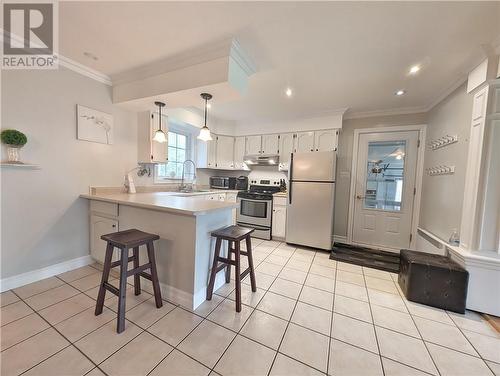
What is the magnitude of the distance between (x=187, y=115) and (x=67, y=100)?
5.29ft

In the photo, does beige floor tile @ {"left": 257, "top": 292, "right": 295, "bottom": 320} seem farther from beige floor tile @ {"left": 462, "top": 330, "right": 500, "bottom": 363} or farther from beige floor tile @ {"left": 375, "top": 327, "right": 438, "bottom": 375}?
beige floor tile @ {"left": 462, "top": 330, "right": 500, "bottom": 363}

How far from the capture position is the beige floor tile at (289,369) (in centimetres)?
120

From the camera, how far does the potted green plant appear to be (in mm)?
1755

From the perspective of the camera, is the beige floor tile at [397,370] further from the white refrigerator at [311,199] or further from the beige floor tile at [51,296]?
the beige floor tile at [51,296]

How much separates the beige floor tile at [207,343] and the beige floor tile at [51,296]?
135 cm

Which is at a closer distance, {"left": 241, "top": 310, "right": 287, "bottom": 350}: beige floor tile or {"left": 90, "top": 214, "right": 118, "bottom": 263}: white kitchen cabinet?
Answer: {"left": 241, "top": 310, "right": 287, "bottom": 350}: beige floor tile

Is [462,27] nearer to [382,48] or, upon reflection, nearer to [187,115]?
[382,48]

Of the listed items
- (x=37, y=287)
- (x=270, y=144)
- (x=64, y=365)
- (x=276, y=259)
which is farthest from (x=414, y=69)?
(x=37, y=287)

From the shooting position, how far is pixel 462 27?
155 cm

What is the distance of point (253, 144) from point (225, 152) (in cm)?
66

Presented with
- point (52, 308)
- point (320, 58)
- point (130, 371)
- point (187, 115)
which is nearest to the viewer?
point (130, 371)

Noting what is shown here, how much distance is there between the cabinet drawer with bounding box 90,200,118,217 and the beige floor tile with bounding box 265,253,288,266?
6.77 ft

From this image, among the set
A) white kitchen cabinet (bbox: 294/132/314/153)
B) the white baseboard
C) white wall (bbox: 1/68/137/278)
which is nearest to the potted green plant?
white wall (bbox: 1/68/137/278)

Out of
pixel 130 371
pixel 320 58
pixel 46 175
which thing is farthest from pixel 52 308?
pixel 320 58
